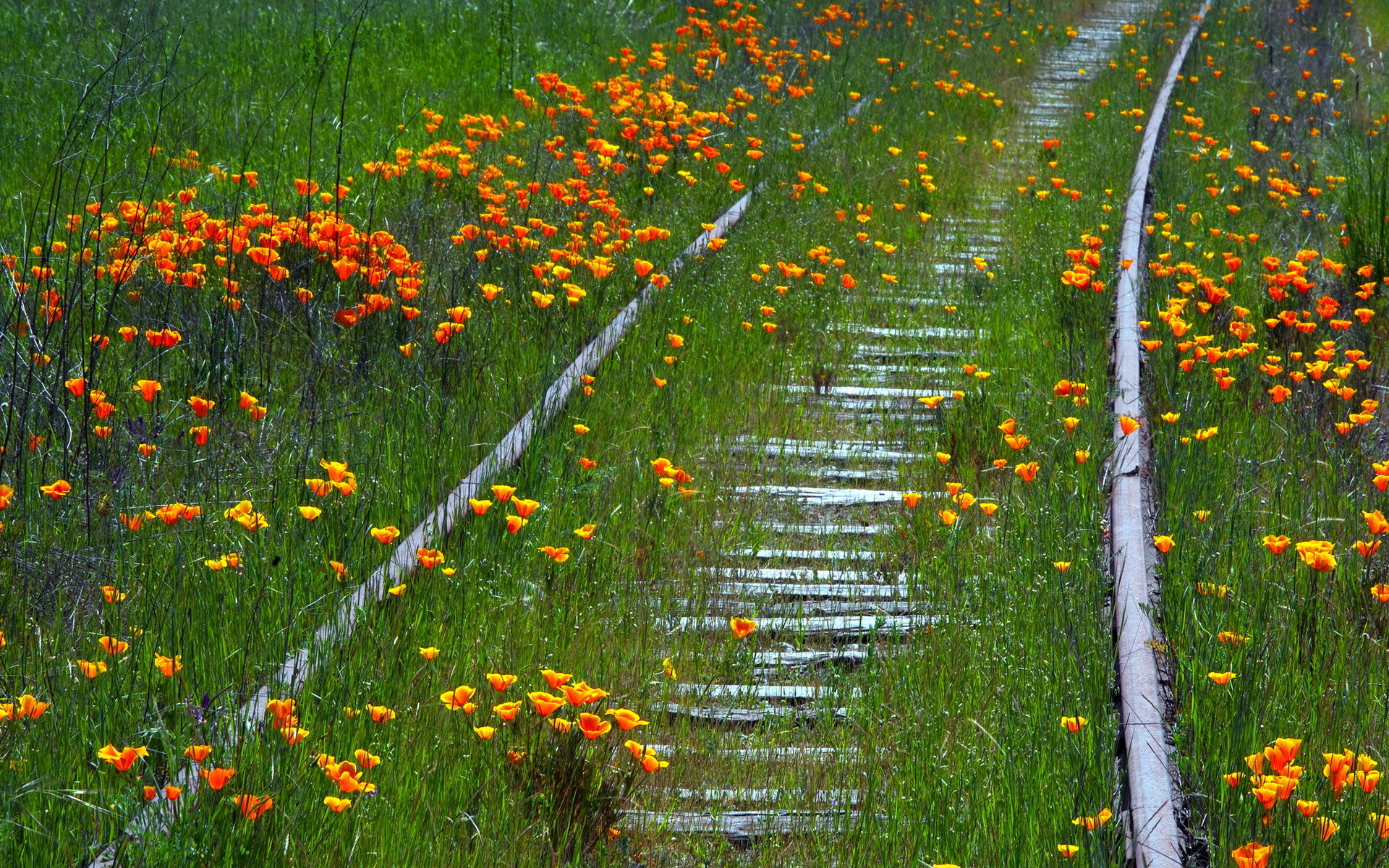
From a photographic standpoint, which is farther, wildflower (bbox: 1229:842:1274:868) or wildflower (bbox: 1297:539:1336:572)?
wildflower (bbox: 1297:539:1336:572)

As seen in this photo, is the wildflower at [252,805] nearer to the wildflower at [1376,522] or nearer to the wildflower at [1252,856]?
the wildflower at [1252,856]

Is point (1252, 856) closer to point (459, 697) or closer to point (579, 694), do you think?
point (579, 694)

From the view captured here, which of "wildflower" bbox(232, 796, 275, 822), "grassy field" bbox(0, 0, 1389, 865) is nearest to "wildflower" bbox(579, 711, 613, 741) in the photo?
"grassy field" bbox(0, 0, 1389, 865)

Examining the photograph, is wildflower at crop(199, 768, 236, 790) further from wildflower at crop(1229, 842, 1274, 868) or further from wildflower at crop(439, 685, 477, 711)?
wildflower at crop(1229, 842, 1274, 868)

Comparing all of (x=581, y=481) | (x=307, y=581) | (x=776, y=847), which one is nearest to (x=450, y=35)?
(x=581, y=481)

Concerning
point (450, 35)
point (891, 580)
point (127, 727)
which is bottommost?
point (891, 580)

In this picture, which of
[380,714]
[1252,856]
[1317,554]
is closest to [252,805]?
[380,714]

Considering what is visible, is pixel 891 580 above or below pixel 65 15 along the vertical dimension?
below

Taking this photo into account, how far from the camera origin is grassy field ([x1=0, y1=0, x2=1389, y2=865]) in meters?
2.73

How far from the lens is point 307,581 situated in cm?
338

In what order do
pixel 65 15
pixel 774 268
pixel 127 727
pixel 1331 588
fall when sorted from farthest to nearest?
pixel 65 15
pixel 774 268
pixel 1331 588
pixel 127 727

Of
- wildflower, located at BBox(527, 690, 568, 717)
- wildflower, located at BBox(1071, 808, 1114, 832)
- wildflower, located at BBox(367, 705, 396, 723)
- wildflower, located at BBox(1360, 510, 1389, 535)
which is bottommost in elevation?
wildflower, located at BBox(1071, 808, 1114, 832)

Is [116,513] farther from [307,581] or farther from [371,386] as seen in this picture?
[371,386]

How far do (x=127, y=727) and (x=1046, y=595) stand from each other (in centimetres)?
258
